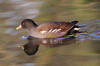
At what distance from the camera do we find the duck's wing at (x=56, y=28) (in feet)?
39.5

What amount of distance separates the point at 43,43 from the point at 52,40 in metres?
0.42

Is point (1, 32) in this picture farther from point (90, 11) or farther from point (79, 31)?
point (90, 11)

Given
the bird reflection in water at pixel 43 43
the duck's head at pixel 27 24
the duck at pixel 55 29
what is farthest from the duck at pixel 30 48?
the duck's head at pixel 27 24

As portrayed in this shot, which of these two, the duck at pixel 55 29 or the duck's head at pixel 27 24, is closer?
the duck at pixel 55 29

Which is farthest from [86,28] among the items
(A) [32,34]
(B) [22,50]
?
(B) [22,50]

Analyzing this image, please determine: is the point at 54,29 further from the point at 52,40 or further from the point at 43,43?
the point at 43,43

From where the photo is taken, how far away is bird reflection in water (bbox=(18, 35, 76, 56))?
36.5ft

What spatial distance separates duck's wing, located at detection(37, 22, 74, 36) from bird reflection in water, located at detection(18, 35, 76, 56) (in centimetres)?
19

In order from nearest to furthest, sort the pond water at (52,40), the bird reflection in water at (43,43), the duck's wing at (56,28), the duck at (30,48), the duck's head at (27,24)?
the pond water at (52,40), the duck at (30,48), the bird reflection in water at (43,43), the duck's wing at (56,28), the duck's head at (27,24)

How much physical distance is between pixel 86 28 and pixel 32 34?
1765 millimetres

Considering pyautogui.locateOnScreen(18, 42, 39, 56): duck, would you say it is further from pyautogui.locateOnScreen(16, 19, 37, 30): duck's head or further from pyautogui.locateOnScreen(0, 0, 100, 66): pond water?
pyautogui.locateOnScreen(16, 19, 37, 30): duck's head

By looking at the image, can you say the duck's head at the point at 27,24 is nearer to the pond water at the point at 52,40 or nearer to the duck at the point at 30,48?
the pond water at the point at 52,40

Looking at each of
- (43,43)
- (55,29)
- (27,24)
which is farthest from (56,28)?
(27,24)

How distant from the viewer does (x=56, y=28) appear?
12.1 meters
